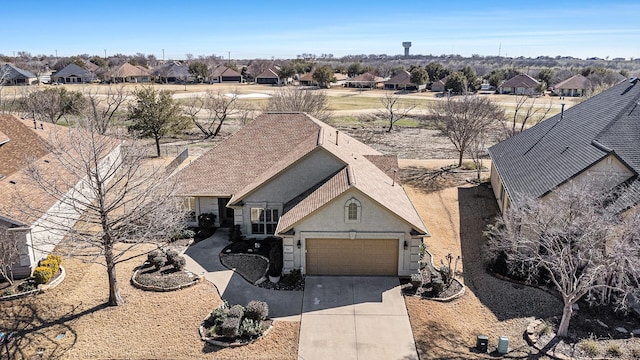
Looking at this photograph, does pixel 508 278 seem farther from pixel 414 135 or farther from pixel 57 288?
pixel 414 135

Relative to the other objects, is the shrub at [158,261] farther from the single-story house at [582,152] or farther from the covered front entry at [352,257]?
the single-story house at [582,152]

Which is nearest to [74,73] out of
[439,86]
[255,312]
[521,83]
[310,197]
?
[439,86]

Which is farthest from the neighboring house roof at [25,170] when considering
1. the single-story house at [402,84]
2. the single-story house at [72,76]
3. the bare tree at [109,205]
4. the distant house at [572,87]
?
the distant house at [572,87]

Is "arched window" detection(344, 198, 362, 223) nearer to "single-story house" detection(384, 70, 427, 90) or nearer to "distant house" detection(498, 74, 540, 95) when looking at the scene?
"distant house" detection(498, 74, 540, 95)

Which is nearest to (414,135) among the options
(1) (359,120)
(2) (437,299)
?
(1) (359,120)

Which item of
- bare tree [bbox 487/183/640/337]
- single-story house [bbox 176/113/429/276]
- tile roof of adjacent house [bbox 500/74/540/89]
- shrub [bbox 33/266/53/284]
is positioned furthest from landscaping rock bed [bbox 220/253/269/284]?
tile roof of adjacent house [bbox 500/74/540/89]

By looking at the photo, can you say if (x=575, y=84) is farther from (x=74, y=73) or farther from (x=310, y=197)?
(x=74, y=73)

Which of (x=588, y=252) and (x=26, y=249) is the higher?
(x=588, y=252)

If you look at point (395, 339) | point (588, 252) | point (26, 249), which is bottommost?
point (395, 339)
